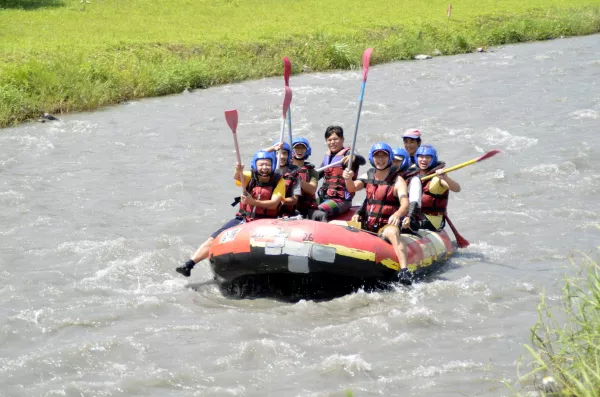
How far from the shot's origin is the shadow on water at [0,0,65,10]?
1022 inches

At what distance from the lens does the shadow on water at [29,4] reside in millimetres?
25953

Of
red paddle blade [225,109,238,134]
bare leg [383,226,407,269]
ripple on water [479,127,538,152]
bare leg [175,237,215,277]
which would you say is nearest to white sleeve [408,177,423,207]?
bare leg [383,226,407,269]

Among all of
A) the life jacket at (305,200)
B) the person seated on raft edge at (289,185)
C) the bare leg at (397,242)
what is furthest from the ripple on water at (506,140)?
the bare leg at (397,242)

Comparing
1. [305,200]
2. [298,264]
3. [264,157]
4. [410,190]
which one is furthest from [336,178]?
[298,264]

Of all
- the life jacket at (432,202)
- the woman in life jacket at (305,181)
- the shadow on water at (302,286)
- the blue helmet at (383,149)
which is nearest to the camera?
the shadow on water at (302,286)

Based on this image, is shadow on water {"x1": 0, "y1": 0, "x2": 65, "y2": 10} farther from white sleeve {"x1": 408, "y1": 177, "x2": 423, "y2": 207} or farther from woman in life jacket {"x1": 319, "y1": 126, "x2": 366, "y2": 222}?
white sleeve {"x1": 408, "y1": 177, "x2": 423, "y2": 207}

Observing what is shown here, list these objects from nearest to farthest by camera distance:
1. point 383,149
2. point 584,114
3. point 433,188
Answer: point 383,149 < point 433,188 < point 584,114

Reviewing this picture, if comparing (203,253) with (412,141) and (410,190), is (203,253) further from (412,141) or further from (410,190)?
(412,141)

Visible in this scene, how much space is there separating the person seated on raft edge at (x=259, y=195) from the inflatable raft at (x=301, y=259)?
10.2 inches

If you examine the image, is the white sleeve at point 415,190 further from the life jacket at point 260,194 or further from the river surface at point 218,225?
the life jacket at point 260,194

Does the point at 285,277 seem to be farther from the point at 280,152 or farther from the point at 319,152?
the point at 319,152

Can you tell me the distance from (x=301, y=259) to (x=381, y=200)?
1169 millimetres

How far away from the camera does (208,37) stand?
21.8 m

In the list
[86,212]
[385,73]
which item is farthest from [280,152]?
[385,73]
